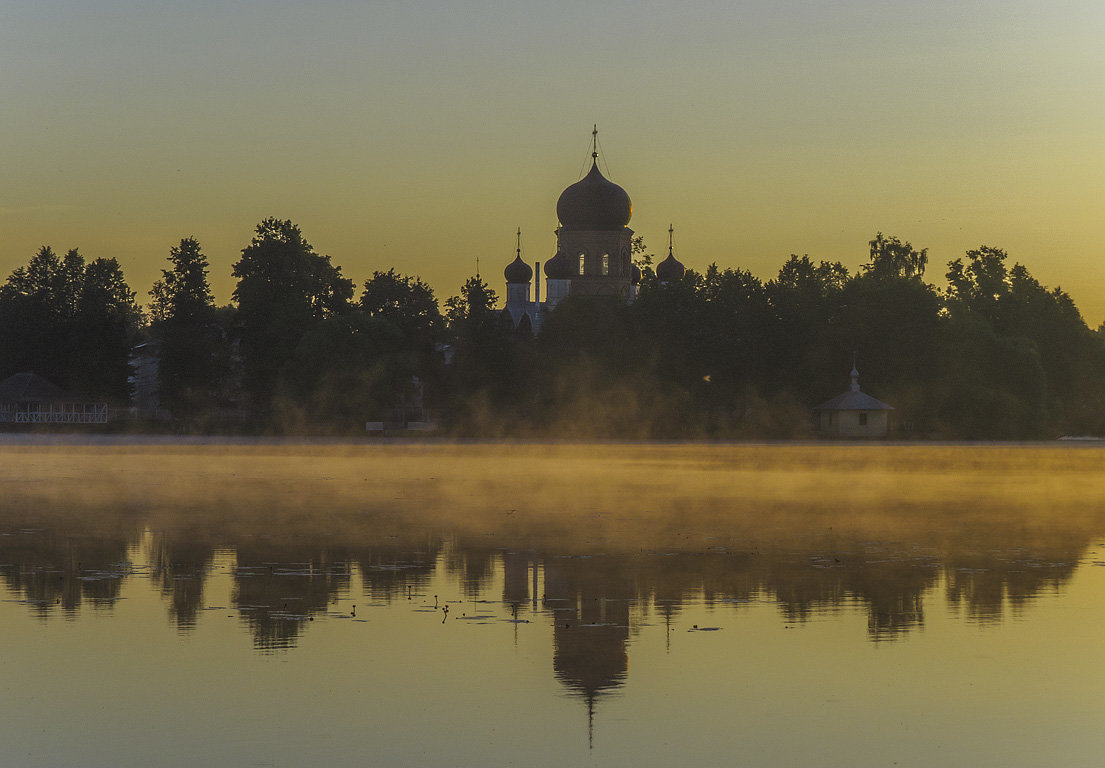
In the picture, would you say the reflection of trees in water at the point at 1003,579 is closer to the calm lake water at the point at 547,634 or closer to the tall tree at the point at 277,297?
the calm lake water at the point at 547,634

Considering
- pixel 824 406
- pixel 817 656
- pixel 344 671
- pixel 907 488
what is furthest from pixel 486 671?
pixel 824 406

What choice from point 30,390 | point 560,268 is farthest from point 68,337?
point 560,268

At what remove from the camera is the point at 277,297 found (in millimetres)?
123750

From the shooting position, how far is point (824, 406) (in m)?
105

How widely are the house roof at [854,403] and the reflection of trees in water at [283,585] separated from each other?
271 ft

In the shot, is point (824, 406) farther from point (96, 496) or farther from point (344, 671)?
point (344, 671)

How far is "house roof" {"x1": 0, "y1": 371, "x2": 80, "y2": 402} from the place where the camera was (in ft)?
397

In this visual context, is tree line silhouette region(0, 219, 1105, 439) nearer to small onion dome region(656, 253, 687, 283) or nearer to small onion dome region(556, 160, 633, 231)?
small onion dome region(556, 160, 633, 231)

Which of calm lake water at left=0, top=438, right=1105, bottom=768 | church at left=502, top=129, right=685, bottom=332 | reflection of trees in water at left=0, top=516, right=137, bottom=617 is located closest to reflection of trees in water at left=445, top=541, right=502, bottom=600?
calm lake water at left=0, top=438, right=1105, bottom=768

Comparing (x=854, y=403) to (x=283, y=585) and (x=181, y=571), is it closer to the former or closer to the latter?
(x=181, y=571)

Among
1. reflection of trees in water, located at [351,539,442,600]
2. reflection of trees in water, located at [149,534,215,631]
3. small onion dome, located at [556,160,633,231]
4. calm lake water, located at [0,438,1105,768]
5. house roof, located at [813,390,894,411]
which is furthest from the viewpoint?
small onion dome, located at [556,160,633,231]

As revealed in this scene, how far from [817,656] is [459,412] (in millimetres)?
95384

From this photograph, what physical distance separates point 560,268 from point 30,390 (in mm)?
49369

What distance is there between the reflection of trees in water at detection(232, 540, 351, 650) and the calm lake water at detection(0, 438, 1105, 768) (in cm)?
8
